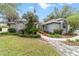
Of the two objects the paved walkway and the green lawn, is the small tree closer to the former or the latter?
the paved walkway

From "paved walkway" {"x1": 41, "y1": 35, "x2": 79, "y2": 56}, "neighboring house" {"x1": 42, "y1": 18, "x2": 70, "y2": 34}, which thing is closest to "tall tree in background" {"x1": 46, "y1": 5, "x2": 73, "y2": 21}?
"neighboring house" {"x1": 42, "y1": 18, "x2": 70, "y2": 34}

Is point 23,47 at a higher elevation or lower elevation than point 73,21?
lower

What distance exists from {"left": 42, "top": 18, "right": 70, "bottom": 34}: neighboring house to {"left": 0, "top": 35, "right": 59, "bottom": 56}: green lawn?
0.13 m

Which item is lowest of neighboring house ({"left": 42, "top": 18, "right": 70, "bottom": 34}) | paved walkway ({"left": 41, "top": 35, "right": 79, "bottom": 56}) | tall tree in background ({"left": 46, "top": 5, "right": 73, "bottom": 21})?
paved walkway ({"left": 41, "top": 35, "right": 79, "bottom": 56})

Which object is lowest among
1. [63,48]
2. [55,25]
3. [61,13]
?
[63,48]

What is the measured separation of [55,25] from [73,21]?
16 centimetres

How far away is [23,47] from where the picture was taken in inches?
74.9

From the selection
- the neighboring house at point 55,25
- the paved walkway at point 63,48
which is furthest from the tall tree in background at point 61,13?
the paved walkway at point 63,48

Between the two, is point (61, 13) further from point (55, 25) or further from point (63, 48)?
point (63, 48)

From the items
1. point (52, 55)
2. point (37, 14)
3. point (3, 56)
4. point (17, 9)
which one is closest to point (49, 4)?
point (37, 14)

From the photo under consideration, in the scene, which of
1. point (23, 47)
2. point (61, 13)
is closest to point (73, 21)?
point (61, 13)

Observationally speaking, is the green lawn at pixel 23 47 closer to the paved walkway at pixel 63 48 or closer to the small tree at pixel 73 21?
the paved walkway at pixel 63 48

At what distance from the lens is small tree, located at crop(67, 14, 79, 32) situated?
6.19 feet

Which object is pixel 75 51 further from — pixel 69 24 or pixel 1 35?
pixel 1 35
